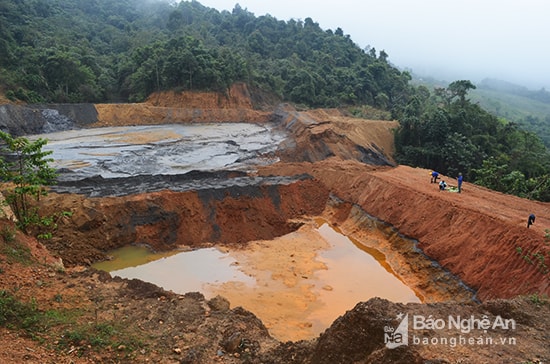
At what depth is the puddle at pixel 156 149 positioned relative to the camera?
86.2 feet

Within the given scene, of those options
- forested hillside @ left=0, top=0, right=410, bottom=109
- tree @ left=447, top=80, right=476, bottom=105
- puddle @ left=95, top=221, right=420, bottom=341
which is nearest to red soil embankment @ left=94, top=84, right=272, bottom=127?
forested hillside @ left=0, top=0, right=410, bottom=109

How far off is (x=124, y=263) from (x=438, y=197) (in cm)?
1513

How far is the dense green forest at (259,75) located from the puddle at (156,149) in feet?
29.4

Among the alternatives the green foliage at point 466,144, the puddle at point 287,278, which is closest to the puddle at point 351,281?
the puddle at point 287,278

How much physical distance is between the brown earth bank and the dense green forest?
911 cm

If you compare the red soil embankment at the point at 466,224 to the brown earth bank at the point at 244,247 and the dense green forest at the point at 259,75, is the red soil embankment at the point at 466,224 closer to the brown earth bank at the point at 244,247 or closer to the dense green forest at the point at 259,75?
the brown earth bank at the point at 244,247

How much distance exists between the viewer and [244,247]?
61.4ft

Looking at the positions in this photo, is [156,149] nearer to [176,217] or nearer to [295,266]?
[176,217]

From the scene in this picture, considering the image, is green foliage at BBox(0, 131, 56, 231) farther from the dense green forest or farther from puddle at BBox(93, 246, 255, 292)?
the dense green forest

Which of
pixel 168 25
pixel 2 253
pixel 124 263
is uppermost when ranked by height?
pixel 168 25

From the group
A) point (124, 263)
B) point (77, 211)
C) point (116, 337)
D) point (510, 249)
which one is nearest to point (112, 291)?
point (116, 337)

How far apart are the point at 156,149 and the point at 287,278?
20.2 metres

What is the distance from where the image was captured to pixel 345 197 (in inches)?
938

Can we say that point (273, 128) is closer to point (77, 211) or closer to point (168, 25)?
point (77, 211)
